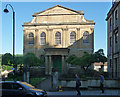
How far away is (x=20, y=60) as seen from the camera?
30562 mm

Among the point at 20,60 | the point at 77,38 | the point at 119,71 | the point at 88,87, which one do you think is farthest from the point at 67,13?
the point at 88,87

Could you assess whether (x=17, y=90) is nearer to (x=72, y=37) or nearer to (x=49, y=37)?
(x=49, y=37)

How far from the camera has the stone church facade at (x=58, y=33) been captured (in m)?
38.7

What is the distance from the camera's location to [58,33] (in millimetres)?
39469

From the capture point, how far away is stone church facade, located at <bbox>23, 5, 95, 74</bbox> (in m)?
38.7

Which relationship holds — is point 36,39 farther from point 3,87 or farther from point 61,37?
point 3,87

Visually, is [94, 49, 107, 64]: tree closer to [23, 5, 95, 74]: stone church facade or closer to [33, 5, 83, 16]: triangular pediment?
[23, 5, 95, 74]: stone church facade

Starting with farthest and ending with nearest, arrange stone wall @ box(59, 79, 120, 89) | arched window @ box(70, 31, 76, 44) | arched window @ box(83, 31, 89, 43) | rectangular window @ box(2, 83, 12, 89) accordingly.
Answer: arched window @ box(70, 31, 76, 44) < arched window @ box(83, 31, 89, 43) < stone wall @ box(59, 79, 120, 89) < rectangular window @ box(2, 83, 12, 89)

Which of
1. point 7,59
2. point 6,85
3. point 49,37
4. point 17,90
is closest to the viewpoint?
point 17,90

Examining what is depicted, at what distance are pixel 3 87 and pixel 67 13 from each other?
2772 cm

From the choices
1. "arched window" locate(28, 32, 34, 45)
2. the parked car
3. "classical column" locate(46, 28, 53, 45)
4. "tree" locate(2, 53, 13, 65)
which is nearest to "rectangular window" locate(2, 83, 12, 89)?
the parked car

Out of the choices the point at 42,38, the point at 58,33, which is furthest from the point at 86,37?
the point at 42,38

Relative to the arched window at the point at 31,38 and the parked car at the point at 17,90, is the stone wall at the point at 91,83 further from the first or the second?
the arched window at the point at 31,38

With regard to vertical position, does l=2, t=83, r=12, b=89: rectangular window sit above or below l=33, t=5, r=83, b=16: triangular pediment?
below
